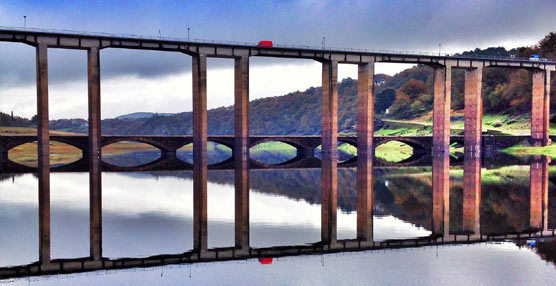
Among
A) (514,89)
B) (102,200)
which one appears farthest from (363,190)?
(514,89)

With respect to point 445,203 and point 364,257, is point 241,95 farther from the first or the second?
point 364,257

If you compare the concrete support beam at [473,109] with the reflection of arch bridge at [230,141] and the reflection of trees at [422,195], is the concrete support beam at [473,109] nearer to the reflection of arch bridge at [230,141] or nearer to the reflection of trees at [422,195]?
the reflection of arch bridge at [230,141]

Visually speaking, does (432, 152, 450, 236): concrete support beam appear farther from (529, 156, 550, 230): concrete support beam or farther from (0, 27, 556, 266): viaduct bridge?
(0, 27, 556, 266): viaduct bridge

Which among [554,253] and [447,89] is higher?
[447,89]

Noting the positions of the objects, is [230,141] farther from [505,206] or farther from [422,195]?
[505,206]

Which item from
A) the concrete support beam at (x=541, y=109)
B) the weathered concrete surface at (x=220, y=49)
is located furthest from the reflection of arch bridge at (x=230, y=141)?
the weathered concrete surface at (x=220, y=49)

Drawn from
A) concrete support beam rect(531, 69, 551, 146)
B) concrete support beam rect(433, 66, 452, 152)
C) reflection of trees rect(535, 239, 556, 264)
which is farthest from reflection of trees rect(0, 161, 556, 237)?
concrete support beam rect(531, 69, 551, 146)
